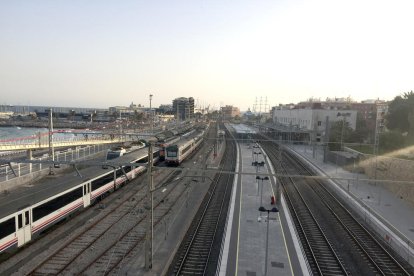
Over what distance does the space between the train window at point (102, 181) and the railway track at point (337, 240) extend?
16.2 meters

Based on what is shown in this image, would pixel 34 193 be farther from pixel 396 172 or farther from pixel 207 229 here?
pixel 396 172

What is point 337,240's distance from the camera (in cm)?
2239

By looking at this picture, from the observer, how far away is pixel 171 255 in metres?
18.4

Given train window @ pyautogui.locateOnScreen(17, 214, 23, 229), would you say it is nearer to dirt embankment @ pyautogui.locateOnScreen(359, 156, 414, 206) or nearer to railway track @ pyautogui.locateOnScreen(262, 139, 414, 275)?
railway track @ pyautogui.locateOnScreen(262, 139, 414, 275)

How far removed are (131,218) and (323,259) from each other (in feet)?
45.4

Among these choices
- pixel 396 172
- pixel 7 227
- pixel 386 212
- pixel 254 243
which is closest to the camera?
pixel 7 227

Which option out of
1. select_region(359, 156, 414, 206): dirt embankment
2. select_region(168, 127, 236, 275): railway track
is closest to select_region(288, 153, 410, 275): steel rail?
select_region(359, 156, 414, 206): dirt embankment

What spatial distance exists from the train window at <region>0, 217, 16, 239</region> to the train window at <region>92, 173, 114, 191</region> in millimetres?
9255

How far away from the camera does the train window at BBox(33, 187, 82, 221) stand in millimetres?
18859

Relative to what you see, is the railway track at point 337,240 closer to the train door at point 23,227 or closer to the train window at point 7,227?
the train door at point 23,227

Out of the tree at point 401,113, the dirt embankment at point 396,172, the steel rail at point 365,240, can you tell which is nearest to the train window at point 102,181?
the steel rail at point 365,240

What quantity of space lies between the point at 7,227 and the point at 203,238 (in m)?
11.3

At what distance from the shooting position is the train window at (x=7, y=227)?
1590 centimetres

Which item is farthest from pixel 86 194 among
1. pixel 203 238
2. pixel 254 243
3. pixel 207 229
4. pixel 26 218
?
pixel 254 243
